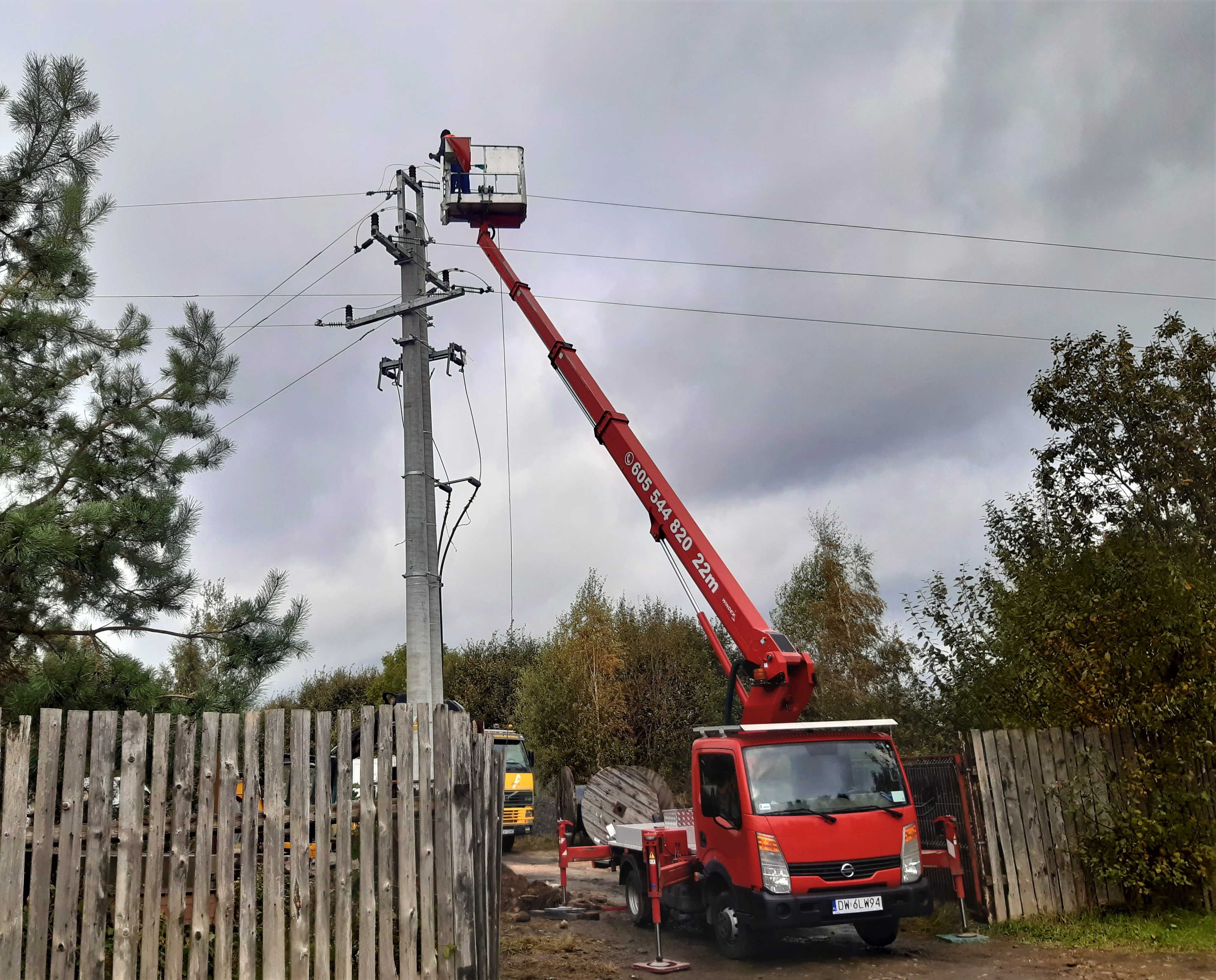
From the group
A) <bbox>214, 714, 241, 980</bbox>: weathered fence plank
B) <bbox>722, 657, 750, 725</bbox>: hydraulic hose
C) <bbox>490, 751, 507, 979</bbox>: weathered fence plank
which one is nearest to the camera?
<bbox>214, 714, 241, 980</bbox>: weathered fence plank

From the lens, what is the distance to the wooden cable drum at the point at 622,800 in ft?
42.1

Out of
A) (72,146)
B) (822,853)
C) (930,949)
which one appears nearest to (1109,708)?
(930,949)

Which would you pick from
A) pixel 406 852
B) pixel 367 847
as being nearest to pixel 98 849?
pixel 367 847

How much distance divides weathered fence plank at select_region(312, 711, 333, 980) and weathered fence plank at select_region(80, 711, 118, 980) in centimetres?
120

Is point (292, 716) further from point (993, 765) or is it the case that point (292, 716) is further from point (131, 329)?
point (993, 765)

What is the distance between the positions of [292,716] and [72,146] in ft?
14.3

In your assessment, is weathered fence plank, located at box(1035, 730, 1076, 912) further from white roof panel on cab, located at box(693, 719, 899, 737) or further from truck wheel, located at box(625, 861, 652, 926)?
truck wheel, located at box(625, 861, 652, 926)

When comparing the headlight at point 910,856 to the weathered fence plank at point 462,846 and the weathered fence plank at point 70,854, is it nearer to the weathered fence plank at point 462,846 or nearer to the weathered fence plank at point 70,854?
the weathered fence plank at point 462,846

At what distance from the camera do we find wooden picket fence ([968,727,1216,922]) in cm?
1048

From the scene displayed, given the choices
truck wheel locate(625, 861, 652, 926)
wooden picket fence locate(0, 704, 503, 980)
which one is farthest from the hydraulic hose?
wooden picket fence locate(0, 704, 503, 980)

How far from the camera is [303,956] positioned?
595cm

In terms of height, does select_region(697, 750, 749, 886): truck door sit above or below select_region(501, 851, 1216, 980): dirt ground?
above

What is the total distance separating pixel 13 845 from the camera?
525 centimetres

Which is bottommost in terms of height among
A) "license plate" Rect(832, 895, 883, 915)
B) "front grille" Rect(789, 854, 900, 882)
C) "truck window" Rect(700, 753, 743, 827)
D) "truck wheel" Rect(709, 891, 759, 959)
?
"truck wheel" Rect(709, 891, 759, 959)
